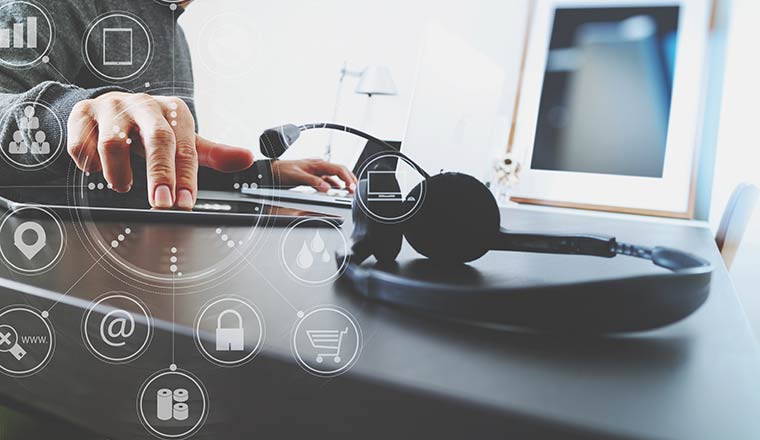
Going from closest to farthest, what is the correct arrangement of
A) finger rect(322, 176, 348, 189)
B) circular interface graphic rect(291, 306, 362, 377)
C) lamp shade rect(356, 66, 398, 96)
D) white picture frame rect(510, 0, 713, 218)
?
circular interface graphic rect(291, 306, 362, 377)
finger rect(322, 176, 348, 189)
lamp shade rect(356, 66, 398, 96)
white picture frame rect(510, 0, 713, 218)

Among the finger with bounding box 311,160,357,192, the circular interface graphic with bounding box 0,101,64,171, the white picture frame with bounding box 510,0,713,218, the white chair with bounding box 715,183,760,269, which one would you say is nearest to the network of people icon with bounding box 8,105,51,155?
the circular interface graphic with bounding box 0,101,64,171

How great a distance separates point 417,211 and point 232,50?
0.14 meters

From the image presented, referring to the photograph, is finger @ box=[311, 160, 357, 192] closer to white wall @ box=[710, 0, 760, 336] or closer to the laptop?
the laptop

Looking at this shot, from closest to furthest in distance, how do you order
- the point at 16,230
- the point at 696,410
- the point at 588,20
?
the point at 696,410 → the point at 16,230 → the point at 588,20

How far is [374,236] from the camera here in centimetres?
33

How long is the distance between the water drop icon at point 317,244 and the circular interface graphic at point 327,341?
8cm

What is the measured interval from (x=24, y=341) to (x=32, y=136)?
108mm

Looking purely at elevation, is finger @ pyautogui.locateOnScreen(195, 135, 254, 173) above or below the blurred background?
below

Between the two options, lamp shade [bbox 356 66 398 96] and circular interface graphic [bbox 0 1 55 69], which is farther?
lamp shade [bbox 356 66 398 96]

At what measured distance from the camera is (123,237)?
0.29m

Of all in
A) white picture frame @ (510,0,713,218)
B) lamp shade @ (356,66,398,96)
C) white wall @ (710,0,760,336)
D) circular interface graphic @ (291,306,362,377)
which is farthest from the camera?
white picture frame @ (510,0,713,218)

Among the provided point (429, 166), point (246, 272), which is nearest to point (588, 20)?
point (429, 166)

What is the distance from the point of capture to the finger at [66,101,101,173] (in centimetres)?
27

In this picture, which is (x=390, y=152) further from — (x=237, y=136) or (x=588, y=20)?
(x=588, y=20)
